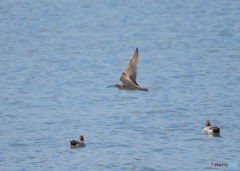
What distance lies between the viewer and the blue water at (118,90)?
14250 millimetres

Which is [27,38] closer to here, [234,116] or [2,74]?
[2,74]

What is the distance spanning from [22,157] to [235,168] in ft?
19.7

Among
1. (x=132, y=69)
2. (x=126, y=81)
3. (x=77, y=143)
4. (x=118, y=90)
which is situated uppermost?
(x=132, y=69)

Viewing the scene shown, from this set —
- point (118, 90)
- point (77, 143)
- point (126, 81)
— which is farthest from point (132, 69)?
point (118, 90)

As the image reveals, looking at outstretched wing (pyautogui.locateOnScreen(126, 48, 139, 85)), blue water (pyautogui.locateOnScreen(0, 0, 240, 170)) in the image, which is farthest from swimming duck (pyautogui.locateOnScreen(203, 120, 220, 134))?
outstretched wing (pyautogui.locateOnScreen(126, 48, 139, 85))

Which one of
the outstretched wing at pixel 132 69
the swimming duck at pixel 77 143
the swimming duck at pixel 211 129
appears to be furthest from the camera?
the swimming duck at pixel 211 129

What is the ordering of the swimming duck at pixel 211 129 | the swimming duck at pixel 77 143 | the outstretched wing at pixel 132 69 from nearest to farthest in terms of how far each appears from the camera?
the swimming duck at pixel 77 143 → the outstretched wing at pixel 132 69 → the swimming duck at pixel 211 129

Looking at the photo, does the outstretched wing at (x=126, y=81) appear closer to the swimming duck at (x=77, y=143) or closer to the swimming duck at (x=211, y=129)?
the swimming duck at (x=77, y=143)

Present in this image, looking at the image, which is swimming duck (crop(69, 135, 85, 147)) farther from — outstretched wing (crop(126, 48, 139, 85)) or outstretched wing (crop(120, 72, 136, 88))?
outstretched wing (crop(126, 48, 139, 85))

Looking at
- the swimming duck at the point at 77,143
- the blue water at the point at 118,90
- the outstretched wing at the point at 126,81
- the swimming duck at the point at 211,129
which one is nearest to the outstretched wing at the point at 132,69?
the outstretched wing at the point at 126,81

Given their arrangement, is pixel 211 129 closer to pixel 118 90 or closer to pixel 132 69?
pixel 132 69

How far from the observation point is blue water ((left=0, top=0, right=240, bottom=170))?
1425 centimetres

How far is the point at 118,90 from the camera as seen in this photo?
23156 mm

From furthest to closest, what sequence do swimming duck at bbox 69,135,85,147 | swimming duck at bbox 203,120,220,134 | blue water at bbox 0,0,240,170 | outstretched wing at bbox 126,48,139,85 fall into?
swimming duck at bbox 203,120,220,134, outstretched wing at bbox 126,48,139,85, swimming duck at bbox 69,135,85,147, blue water at bbox 0,0,240,170
